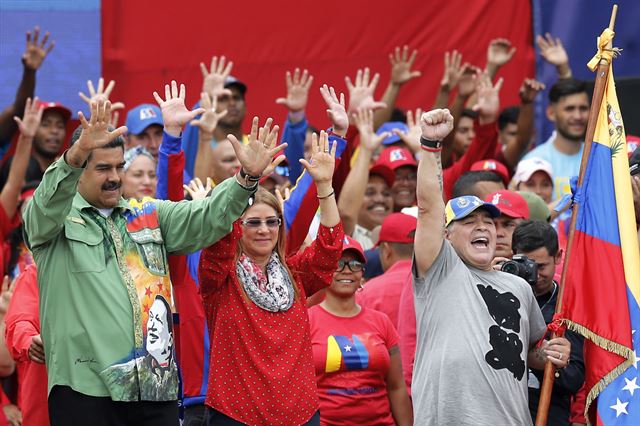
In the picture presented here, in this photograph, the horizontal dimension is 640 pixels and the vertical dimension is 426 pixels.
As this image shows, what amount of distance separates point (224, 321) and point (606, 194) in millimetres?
1917

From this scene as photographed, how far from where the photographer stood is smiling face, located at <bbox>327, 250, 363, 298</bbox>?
252 inches

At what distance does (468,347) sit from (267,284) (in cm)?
92

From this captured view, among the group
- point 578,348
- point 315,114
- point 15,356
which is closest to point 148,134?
point 315,114

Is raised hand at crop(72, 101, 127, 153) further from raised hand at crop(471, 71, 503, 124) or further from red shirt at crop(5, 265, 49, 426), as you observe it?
raised hand at crop(471, 71, 503, 124)

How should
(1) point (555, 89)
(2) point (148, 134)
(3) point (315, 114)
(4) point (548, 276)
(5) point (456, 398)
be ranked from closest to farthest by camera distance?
(5) point (456, 398) → (4) point (548, 276) → (2) point (148, 134) → (1) point (555, 89) → (3) point (315, 114)

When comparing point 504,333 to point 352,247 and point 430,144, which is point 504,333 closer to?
point 430,144

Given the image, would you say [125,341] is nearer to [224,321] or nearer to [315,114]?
[224,321]

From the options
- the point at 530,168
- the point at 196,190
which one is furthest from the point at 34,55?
the point at 530,168

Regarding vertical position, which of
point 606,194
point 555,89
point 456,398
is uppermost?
point 555,89

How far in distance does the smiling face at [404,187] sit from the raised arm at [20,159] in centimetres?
249

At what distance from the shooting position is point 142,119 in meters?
8.33

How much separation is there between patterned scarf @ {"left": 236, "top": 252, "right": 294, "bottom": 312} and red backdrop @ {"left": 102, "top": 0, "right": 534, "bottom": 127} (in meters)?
4.53

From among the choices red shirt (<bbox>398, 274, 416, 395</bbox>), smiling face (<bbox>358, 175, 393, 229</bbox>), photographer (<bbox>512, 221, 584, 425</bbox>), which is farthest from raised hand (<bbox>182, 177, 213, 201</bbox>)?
smiling face (<bbox>358, 175, 393, 229</bbox>)

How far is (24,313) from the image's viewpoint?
5730 mm
